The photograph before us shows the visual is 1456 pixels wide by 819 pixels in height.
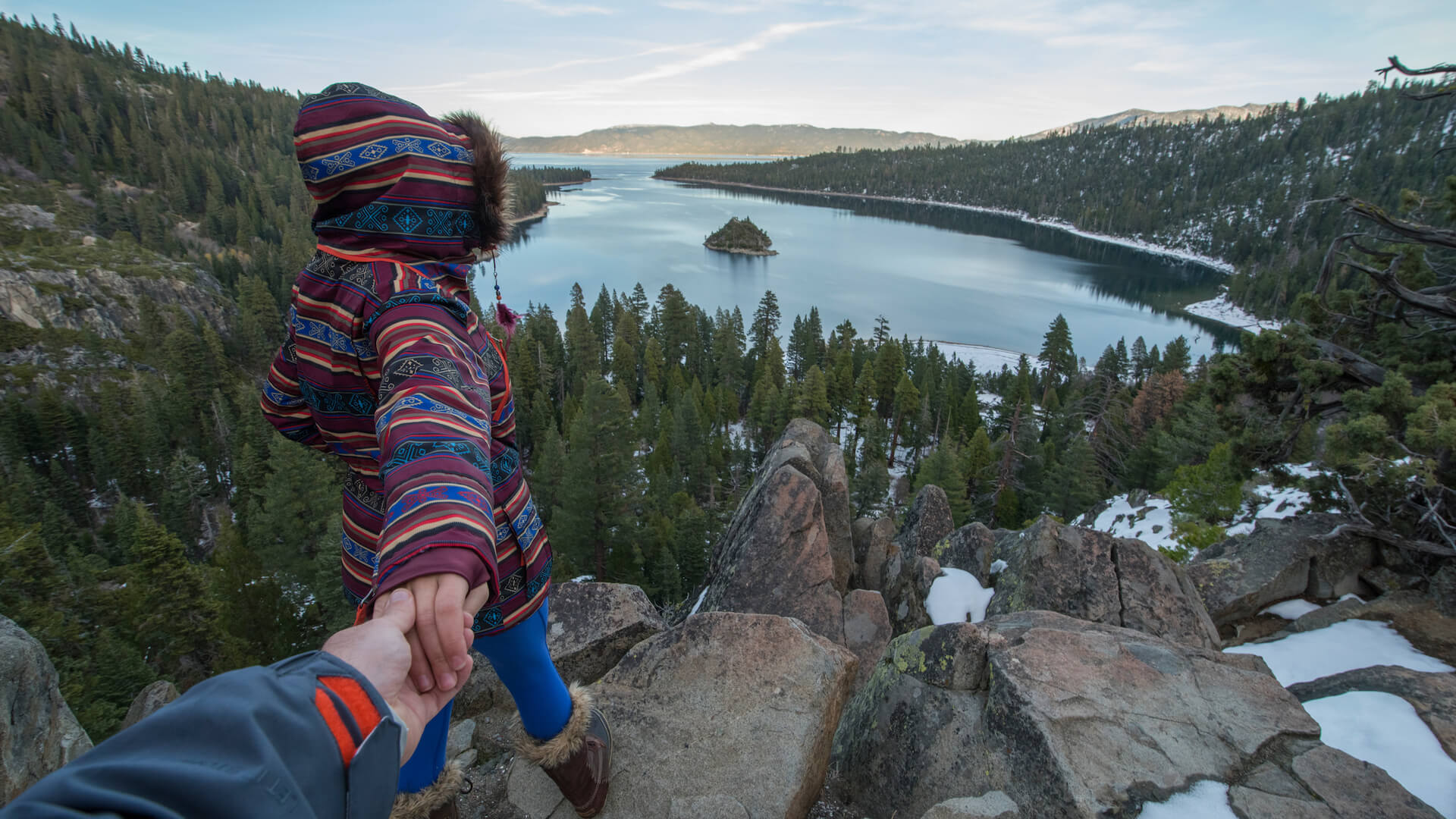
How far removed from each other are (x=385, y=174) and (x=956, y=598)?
8.31 metres

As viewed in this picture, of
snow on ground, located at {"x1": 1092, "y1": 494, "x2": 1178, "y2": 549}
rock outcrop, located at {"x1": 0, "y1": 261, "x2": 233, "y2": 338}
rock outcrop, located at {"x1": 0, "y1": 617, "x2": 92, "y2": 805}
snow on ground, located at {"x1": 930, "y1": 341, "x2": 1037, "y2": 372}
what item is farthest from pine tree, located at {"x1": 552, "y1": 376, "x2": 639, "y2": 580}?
rock outcrop, located at {"x1": 0, "y1": 261, "x2": 233, "y2": 338}

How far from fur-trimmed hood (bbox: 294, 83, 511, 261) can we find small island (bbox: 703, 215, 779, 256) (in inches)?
4300

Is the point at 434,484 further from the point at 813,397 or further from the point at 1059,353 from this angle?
the point at 1059,353

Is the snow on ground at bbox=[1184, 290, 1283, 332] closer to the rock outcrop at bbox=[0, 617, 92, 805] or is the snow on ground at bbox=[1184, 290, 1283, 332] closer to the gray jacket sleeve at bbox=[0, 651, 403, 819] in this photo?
the gray jacket sleeve at bbox=[0, 651, 403, 819]

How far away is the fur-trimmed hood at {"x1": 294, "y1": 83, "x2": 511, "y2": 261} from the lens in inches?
77.0

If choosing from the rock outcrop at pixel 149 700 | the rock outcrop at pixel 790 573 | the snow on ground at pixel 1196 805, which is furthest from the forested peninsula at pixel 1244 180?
the rock outcrop at pixel 149 700

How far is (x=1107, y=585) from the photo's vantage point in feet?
20.5

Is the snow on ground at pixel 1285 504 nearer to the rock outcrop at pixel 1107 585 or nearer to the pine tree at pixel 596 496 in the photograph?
the rock outcrop at pixel 1107 585

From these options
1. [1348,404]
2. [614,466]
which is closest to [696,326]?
[614,466]

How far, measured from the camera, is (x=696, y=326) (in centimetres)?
6250

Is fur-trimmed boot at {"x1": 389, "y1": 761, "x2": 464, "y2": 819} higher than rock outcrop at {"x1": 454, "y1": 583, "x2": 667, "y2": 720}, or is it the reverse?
fur-trimmed boot at {"x1": 389, "y1": 761, "x2": 464, "y2": 819}

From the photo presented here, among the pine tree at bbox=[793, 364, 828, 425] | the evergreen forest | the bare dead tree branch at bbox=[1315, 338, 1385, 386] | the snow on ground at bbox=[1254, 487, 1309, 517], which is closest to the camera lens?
the bare dead tree branch at bbox=[1315, 338, 1385, 386]

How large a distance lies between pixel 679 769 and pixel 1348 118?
21548 centimetres

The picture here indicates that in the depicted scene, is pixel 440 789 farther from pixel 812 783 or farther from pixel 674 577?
pixel 674 577
